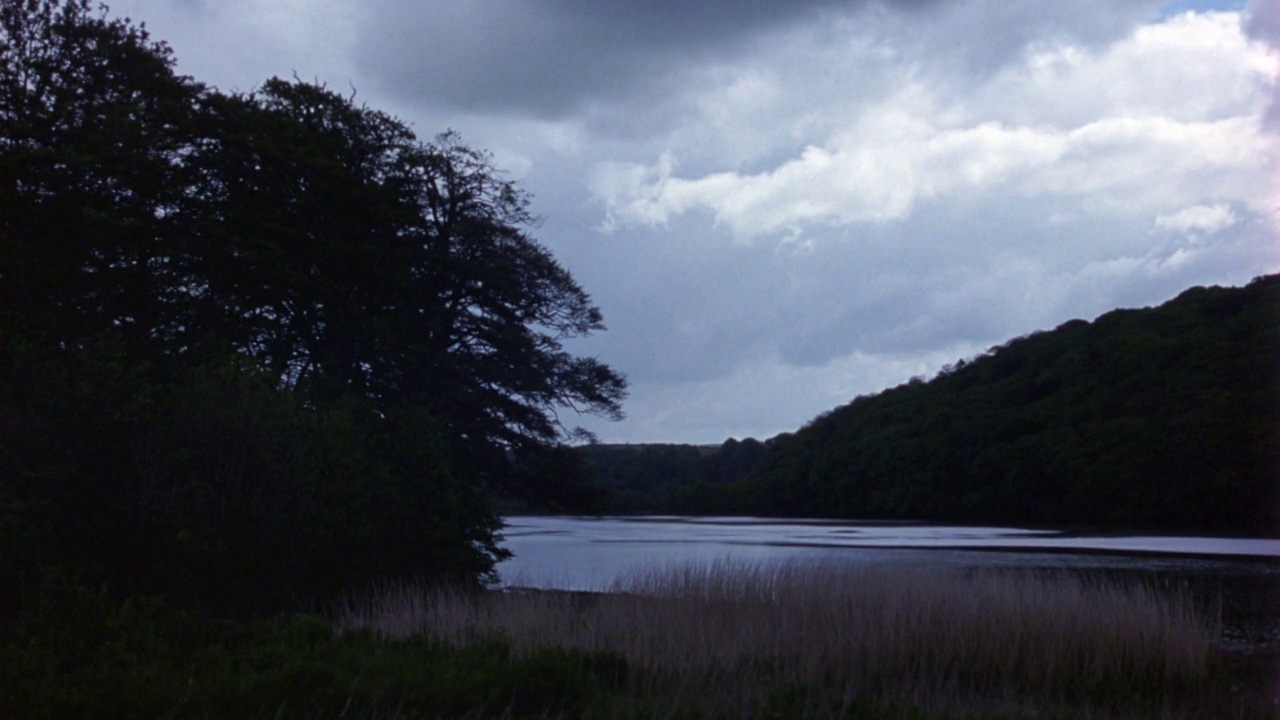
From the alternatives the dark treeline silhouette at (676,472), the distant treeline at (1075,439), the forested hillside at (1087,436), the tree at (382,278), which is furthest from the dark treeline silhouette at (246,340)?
the dark treeline silhouette at (676,472)

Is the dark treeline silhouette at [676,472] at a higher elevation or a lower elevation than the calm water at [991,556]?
higher

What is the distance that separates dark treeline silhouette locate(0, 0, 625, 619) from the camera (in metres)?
14.1

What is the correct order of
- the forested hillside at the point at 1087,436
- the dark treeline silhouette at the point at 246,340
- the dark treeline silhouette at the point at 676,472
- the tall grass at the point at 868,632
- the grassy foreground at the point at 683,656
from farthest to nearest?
the dark treeline silhouette at the point at 676,472
the forested hillside at the point at 1087,436
the dark treeline silhouette at the point at 246,340
the tall grass at the point at 868,632
the grassy foreground at the point at 683,656

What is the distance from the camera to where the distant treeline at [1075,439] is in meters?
44.9

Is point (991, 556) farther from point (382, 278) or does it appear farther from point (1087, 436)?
point (1087, 436)

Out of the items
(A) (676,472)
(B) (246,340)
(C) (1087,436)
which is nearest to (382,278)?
(B) (246,340)

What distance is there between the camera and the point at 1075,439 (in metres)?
53.9

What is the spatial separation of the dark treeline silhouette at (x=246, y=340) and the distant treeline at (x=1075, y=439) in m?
5.18

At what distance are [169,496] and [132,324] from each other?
755cm

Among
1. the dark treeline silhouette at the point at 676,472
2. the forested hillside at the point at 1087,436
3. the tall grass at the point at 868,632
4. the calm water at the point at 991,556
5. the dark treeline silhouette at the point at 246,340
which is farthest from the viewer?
the dark treeline silhouette at the point at 676,472

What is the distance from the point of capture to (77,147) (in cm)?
1906

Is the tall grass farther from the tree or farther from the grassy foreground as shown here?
the tree

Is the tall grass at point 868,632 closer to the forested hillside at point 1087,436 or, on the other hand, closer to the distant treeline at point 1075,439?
the distant treeline at point 1075,439

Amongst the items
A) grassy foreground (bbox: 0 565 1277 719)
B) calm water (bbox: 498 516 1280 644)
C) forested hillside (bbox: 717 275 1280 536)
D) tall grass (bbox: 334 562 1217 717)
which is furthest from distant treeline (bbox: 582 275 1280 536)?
grassy foreground (bbox: 0 565 1277 719)
